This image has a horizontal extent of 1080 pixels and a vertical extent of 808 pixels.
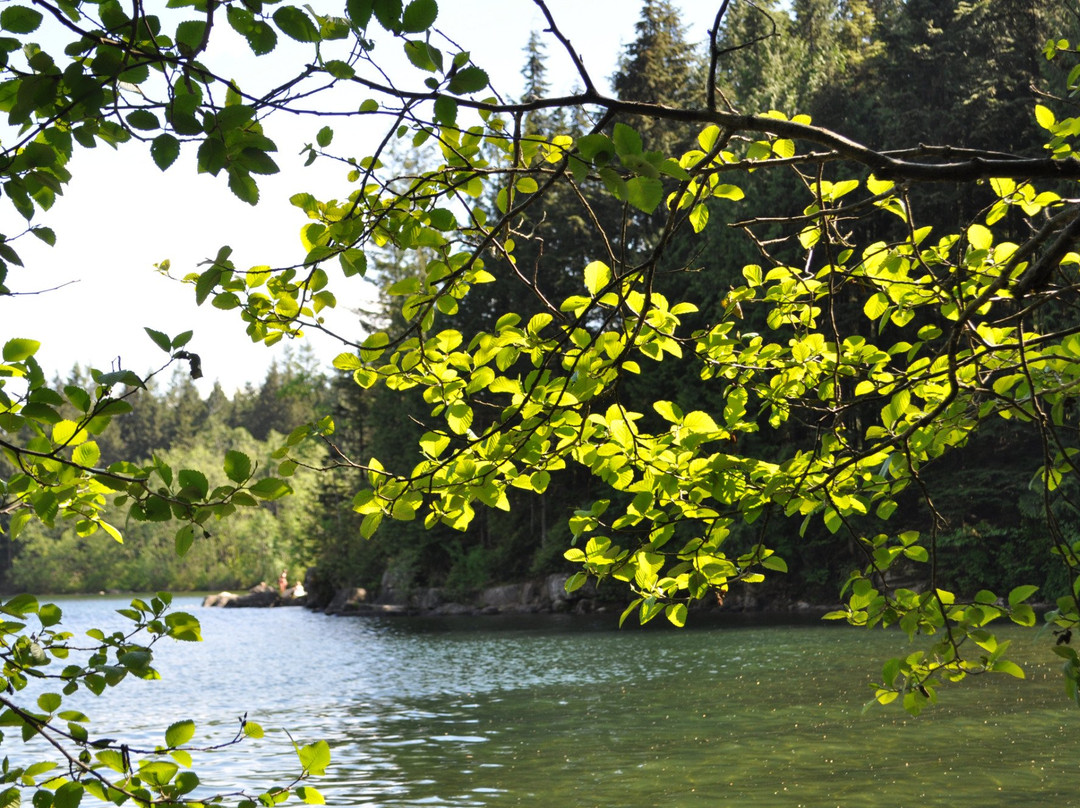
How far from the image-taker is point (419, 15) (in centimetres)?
164

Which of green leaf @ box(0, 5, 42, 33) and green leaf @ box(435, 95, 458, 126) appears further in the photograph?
green leaf @ box(435, 95, 458, 126)

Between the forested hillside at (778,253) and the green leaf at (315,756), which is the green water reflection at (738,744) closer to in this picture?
the forested hillside at (778,253)

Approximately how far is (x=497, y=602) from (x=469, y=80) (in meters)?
36.4

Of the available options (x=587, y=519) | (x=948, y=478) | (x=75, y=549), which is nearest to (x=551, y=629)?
(x=948, y=478)

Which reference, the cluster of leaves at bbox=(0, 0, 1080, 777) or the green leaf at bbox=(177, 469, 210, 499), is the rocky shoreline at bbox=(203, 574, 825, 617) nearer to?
the cluster of leaves at bbox=(0, 0, 1080, 777)

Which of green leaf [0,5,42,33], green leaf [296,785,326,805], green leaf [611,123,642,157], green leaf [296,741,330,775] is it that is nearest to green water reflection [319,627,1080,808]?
green leaf [296,785,326,805]

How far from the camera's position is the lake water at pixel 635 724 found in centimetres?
941

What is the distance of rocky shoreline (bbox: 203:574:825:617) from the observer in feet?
100

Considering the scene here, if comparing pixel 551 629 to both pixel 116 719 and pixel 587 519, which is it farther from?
pixel 587 519

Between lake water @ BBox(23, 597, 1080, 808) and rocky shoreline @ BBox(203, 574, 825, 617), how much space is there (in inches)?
250

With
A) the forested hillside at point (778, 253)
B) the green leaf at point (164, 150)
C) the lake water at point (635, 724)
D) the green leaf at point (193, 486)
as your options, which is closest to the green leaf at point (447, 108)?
the green leaf at point (164, 150)

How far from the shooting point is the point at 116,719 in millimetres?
15852

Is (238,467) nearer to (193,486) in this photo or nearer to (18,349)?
(193,486)

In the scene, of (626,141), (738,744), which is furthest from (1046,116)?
(738,744)
